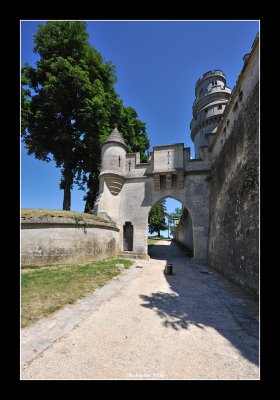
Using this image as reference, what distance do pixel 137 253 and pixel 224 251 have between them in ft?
23.3

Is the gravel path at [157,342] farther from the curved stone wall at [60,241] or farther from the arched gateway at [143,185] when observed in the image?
the arched gateway at [143,185]

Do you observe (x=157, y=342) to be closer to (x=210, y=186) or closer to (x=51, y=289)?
(x=51, y=289)

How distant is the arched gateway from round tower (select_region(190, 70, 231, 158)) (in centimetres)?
1715

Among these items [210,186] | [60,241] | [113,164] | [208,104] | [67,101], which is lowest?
[60,241]

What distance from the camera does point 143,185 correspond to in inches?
589

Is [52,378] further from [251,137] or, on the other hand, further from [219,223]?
[219,223]

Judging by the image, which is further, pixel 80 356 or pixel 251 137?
pixel 251 137

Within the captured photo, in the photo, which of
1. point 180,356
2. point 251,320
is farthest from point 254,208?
point 180,356

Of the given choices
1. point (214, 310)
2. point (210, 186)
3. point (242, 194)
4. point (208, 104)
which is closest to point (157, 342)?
point (214, 310)

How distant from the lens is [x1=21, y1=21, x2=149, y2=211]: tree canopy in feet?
49.4

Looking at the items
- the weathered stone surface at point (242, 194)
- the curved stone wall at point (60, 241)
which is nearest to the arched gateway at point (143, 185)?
the curved stone wall at point (60, 241)

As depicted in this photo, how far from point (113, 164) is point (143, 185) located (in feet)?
9.64

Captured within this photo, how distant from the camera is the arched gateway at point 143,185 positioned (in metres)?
13.8

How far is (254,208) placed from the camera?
217 inches
